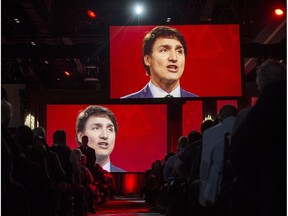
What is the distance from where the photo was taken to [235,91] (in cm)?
1502

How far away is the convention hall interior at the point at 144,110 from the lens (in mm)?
4473

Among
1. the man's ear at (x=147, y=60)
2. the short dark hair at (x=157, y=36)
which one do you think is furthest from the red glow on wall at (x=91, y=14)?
the man's ear at (x=147, y=60)

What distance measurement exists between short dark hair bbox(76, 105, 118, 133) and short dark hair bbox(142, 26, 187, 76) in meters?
3.96

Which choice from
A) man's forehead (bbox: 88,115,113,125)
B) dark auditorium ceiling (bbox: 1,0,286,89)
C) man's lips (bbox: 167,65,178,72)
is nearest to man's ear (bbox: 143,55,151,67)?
man's lips (bbox: 167,65,178,72)

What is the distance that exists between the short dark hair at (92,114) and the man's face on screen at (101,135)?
108 millimetres

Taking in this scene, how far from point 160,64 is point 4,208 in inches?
398

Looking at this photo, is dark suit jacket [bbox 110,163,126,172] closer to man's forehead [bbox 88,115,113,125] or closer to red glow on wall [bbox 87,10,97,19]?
man's forehead [bbox 88,115,113,125]

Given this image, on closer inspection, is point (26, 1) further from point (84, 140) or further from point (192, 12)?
point (84, 140)

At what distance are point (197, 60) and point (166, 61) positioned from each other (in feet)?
2.64

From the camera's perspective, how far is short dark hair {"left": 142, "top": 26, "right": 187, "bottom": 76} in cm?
1495

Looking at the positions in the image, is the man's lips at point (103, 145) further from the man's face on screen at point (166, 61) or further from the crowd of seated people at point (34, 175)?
the crowd of seated people at point (34, 175)

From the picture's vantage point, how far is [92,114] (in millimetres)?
18703

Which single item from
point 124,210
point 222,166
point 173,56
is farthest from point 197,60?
point 222,166

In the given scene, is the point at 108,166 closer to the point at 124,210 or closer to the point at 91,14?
the point at 91,14
